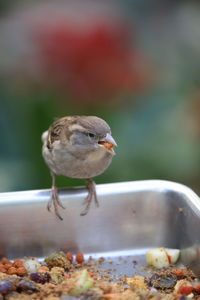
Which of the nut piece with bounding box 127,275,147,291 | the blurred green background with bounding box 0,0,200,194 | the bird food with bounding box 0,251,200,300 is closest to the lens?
the bird food with bounding box 0,251,200,300

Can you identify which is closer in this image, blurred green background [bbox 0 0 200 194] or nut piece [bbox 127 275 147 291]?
nut piece [bbox 127 275 147 291]

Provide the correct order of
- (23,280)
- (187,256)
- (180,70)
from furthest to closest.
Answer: (180,70)
(187,256)
(23,280)

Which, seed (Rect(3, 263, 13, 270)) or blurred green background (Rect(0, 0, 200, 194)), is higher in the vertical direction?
blurred green background (Rect(0, 0, 200, 194))

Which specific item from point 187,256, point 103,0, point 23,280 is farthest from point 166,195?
point 103,0

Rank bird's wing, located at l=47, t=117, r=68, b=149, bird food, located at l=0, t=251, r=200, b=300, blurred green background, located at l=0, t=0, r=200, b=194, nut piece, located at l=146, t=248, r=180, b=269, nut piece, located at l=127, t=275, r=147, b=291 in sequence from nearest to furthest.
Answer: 1. bird food, located at l=0, t=251, r=200, b=300
2. nut piece, located at l=127, t=275, r=147, b=291
3. nut piece, located at l=146, t=248, r=180, b=269
4. bird's wing, located at l=47, t=117, r=68, b=149
5. blurred green background, located at l=0, t=0, r=200, b=194

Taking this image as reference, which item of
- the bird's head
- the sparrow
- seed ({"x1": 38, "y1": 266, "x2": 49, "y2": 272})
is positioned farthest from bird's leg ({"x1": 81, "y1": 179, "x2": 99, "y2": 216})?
seed ({"x1": 38, "y1": 266, "x2": 49, "y2": 272})

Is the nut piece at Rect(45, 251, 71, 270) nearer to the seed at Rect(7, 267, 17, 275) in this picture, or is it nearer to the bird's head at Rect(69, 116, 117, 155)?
the seed at Rect(7, 267, 17, 275)

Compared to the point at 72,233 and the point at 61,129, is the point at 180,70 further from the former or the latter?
the point at 72,233

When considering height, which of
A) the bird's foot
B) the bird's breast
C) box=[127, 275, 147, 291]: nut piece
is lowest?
box=[127, 275, 147, 291]: nut piece
